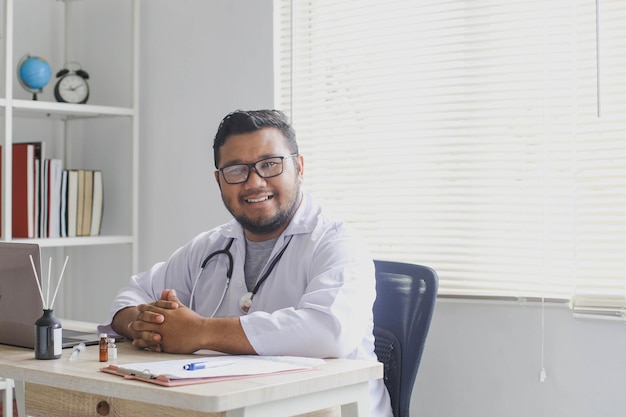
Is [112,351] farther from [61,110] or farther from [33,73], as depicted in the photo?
[33,73]

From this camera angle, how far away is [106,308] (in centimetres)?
397

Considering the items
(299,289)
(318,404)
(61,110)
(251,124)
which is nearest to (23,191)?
(61,110)

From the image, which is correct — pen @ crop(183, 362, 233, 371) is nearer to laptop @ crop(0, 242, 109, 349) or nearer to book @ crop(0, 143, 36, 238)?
laptop @ crop(0, 242, 109, 349)

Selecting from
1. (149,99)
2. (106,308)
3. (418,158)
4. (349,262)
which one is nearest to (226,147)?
(349,262)

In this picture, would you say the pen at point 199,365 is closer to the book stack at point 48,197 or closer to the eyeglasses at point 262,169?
the eyeglasses at point 262,169

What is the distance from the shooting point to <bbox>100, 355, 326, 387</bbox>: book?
1.63 m

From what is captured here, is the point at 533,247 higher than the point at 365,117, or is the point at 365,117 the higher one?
the point at 365,117

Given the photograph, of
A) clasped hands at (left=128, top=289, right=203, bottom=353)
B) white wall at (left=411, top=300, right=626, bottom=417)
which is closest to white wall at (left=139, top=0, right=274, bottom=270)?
white wall at (left=411, top=300, right=626, bottom=417)

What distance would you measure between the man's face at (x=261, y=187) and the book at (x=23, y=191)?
1.35 meters

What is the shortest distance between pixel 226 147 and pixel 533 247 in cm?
102

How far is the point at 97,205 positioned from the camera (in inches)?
149

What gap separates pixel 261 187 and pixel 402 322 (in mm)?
531

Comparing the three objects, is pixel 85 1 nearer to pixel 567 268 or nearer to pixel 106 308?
pixel 106 308

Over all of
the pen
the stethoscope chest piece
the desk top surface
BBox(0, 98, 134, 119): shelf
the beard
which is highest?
Result: BBox(0, 98, 134, 119): shelf
